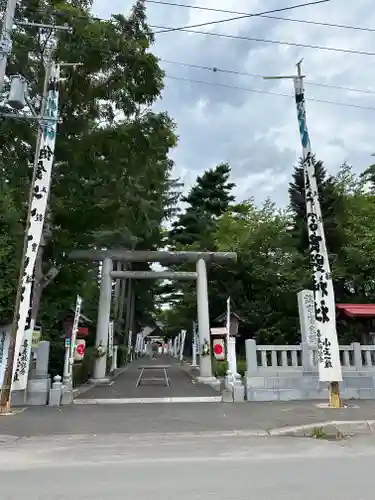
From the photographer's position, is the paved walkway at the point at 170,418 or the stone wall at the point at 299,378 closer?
the paved walkway at the point at 170,418

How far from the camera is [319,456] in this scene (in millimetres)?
6402

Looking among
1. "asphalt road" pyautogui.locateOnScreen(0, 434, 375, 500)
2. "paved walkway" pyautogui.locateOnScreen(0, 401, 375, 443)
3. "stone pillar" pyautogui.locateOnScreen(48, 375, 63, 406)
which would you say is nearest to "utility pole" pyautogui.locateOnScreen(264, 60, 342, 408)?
"paved walkway" pyautogui.locateOnScreen(0, 401, 375, 443)

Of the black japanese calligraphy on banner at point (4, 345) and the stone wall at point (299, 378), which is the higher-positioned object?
the black japanese calligraphy on banner at point (4, 345)

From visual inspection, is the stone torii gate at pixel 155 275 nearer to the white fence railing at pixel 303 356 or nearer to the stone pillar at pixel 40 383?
the white fence railing at pixel 303 356

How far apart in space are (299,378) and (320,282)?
330cm

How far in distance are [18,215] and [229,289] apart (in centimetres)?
1566

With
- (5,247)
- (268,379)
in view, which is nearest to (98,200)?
(5,247)

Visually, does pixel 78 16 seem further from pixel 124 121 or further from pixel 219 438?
pixel 219 438

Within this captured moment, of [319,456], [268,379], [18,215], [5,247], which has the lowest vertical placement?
[319,456]

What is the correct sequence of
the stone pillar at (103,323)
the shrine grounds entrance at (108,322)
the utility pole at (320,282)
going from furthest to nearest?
1. the stone pillar at (103,323)
2. the shrine grounds entrance at (108,322)
3. the utility pole at (320,282)

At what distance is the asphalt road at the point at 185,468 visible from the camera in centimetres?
463

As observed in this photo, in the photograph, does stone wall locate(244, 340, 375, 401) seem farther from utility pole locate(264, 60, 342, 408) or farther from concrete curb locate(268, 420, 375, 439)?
concrete curb locate(268, 420, 375, 439)

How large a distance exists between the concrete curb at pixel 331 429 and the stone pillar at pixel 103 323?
11.6 meters

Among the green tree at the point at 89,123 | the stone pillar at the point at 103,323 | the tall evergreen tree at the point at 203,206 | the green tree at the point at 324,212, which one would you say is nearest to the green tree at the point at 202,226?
the tall evergreen tree at the point at 203,206
